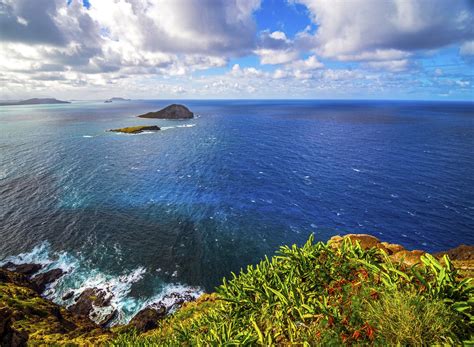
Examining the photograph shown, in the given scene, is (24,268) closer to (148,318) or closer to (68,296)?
(68,296)

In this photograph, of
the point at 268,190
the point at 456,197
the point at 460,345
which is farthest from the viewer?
the point at 268,190

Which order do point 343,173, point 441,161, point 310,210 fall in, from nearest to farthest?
point 310,210
point 343,173
point 441,161

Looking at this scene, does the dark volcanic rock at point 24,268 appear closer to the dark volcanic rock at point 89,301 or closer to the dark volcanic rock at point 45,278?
the dark volcanic rock at point 45,278

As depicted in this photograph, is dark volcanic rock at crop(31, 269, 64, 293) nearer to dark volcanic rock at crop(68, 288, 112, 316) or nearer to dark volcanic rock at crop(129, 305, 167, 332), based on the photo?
dark volcanic rock at crop(68, 288, 112, 316)

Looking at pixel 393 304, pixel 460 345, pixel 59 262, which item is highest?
pixel 393 304

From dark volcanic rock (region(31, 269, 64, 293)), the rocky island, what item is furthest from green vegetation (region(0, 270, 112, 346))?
dark volcanic rock (region(31, 269, 64, 293))

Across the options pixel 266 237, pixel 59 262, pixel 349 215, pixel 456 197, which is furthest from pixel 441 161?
pixel 59 262

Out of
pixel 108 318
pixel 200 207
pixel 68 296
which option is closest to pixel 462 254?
pixel 108 318

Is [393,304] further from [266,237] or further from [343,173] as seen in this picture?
[343,173]
